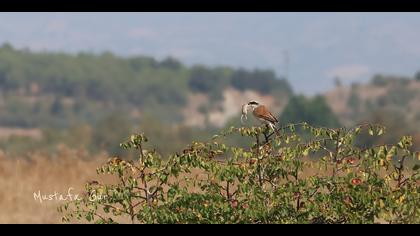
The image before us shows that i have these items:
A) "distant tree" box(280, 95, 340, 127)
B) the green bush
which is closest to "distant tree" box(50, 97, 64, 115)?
"distant tree" box(280, 95, 340, 127)

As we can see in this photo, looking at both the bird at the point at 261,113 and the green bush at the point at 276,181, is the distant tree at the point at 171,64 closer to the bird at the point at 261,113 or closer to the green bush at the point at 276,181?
the bird at the point at 261,113

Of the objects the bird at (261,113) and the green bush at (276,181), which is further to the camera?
the bird at (261,113)

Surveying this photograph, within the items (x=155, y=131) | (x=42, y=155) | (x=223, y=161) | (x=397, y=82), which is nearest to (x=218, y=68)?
(x=397, y=82)

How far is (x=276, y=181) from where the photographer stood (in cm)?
667

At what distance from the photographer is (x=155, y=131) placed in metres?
36.4

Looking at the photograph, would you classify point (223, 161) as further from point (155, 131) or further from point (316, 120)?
point (316, 120)

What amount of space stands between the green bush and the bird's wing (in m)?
1.23

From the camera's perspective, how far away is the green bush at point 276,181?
20.1ft

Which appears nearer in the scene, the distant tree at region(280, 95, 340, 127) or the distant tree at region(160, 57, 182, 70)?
the distant tree at region(280, 95, 340, 127)

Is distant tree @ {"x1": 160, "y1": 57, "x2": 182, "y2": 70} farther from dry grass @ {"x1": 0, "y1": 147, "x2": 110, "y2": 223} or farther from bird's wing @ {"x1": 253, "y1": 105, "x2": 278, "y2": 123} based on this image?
bird's wing @ {"x1": 253, "y1": 105, "x2": 278, "y2": 123}

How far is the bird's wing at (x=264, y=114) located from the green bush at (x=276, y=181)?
4.04 feet

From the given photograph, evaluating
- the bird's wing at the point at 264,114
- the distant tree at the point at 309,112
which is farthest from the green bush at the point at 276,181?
the distant tree at the point at 309,112

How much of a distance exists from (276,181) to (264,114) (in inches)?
70.1

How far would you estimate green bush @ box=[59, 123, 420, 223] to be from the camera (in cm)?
614
